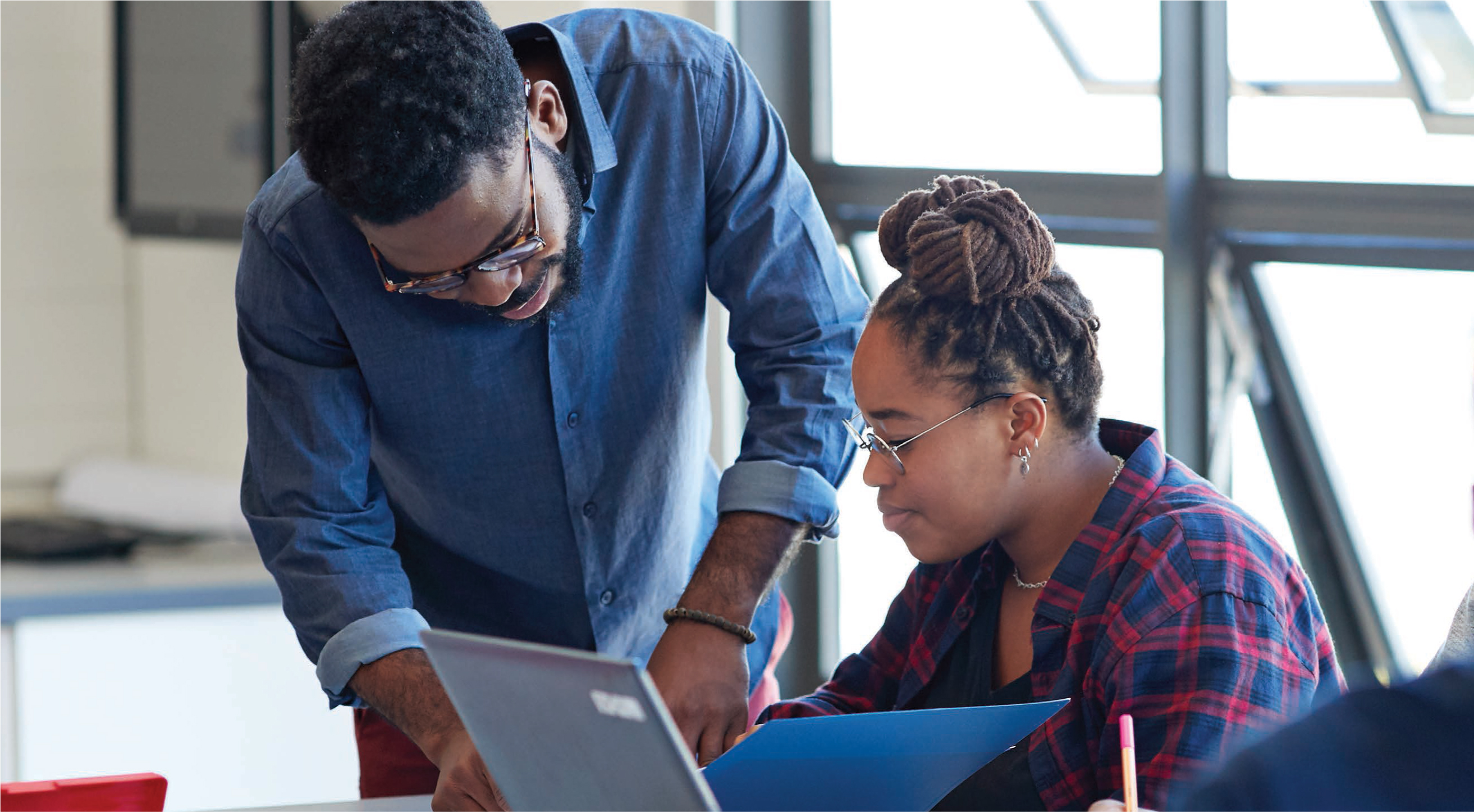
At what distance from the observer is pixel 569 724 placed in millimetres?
919

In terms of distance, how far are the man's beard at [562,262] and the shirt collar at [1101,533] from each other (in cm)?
56

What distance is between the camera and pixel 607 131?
1572 mm

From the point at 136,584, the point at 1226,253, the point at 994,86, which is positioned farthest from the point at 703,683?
the point at 994,86

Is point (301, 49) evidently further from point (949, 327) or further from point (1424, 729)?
point (1424, 729)

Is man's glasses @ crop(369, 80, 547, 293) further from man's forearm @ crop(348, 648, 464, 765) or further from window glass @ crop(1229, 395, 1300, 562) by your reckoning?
window glass @ crop(1229, 395, 1300, 562)

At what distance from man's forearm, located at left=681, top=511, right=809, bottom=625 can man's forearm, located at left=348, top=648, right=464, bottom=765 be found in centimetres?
26

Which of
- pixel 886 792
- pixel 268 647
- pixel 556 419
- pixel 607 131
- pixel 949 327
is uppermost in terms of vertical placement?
pixel 607 131

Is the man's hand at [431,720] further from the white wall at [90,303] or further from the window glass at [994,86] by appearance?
the white wall at [90,303]

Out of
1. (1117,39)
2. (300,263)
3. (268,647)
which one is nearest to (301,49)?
(300,263)

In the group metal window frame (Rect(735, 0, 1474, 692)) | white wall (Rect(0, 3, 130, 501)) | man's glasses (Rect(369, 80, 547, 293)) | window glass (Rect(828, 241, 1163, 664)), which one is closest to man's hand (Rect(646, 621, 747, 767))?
man's glasses (Rect(369, 80, 547, 293))

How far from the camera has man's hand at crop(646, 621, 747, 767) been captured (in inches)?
54.2

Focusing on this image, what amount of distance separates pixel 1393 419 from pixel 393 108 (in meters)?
1.89

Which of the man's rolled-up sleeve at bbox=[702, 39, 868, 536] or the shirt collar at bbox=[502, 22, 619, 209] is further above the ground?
the shirt collar at bbox=[502, 22, 619, 209]

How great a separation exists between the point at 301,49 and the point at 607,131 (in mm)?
351
